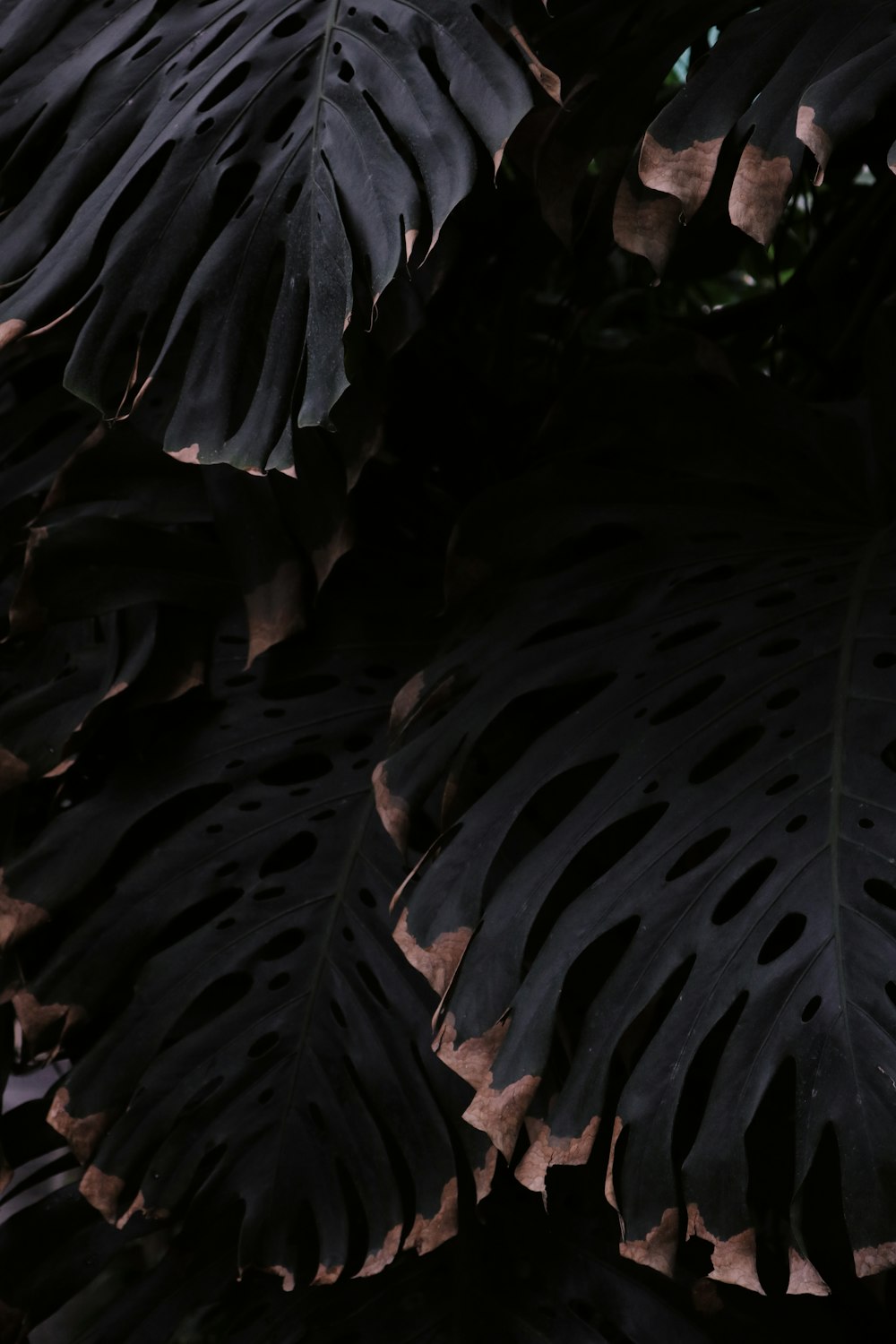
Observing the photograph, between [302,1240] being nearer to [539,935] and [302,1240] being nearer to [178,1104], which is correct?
[178,1104]

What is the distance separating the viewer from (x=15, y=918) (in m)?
0.89

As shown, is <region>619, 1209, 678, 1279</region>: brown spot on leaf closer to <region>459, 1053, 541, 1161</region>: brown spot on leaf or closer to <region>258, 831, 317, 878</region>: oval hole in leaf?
<region>459, 1053, 541, 1161</region>: brown spot on leaf

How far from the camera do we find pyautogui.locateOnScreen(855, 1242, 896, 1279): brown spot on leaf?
584 millimetres

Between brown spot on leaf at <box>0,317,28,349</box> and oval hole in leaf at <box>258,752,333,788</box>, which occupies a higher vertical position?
brown spot on leaf at <box>0,317,28,349</box>

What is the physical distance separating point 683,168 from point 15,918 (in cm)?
62

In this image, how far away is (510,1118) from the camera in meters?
0.68

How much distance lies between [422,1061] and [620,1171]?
8.7 inches

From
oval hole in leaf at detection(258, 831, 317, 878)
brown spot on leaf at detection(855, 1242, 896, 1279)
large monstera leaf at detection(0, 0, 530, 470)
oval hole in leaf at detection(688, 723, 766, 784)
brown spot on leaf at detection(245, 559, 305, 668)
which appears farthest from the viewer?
oval hole in leaf at detection(258, 831, 317, 878)

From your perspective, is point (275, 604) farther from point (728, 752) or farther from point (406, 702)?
point (728, 752)

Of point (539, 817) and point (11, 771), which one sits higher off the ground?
point (11, 771)

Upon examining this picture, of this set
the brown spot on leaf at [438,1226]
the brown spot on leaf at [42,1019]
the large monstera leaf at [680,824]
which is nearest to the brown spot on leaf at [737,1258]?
the large monstera leaf at [680,824]

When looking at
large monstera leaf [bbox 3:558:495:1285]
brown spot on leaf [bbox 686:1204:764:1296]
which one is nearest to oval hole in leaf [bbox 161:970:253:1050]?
large monstera leaf [bbox 3:558:495:1285]

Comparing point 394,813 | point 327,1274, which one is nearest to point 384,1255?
point 327,1274

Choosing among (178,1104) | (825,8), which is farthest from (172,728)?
(825,8)
